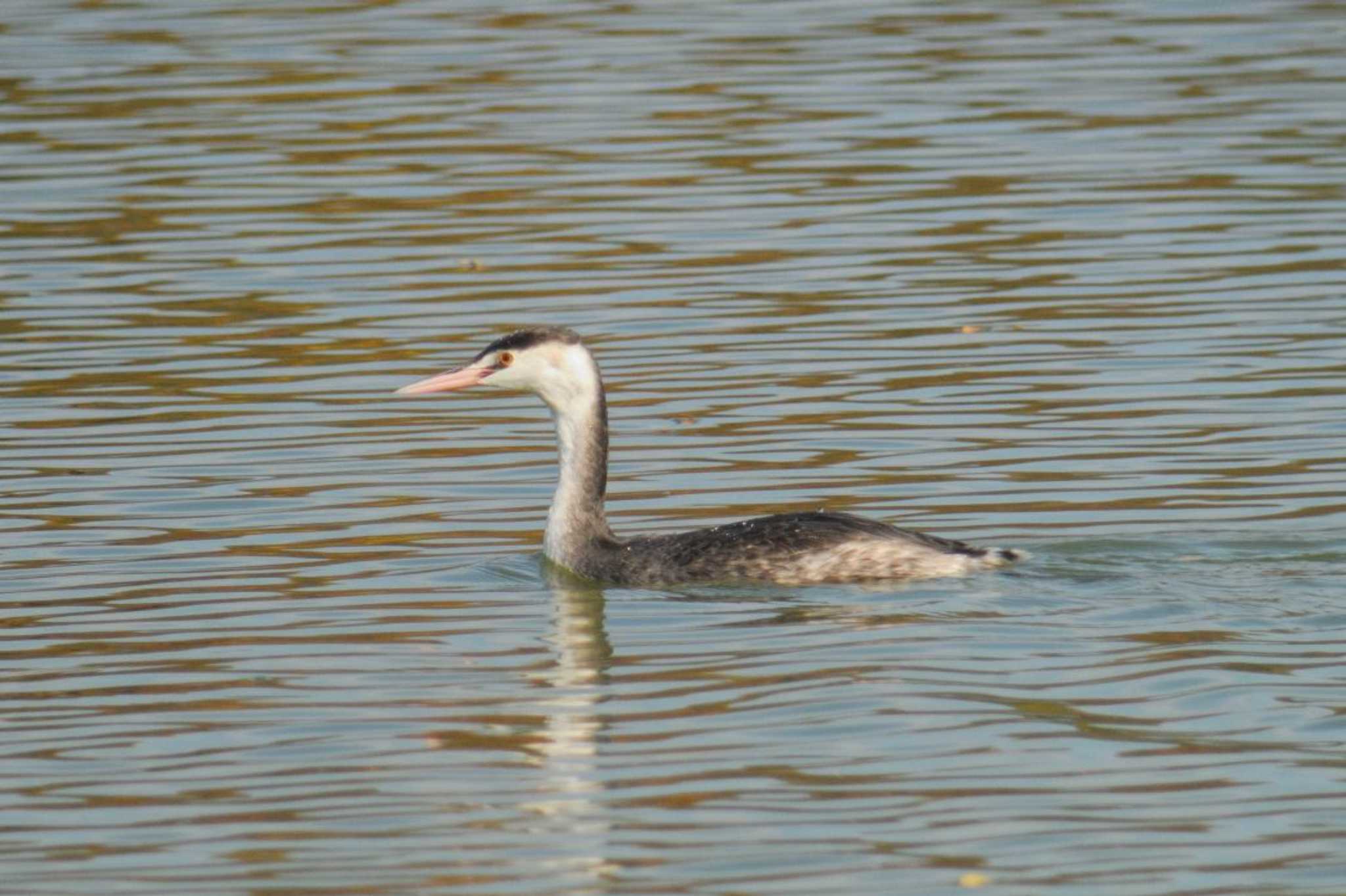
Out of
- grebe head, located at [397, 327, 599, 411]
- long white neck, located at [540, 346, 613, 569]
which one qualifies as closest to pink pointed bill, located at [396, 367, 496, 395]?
grebe head, located at [397, 327, 599, 411]

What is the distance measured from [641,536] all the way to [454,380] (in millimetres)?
1095

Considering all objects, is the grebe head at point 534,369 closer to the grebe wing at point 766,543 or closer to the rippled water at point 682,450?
the rippled water at point 682,450

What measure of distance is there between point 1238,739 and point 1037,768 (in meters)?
0.73

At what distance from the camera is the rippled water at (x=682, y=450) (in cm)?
822

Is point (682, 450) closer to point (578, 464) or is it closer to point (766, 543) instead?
point (578, 464)

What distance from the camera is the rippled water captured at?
822 cm

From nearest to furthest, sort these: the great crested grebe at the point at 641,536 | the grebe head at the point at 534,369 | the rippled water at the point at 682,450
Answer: the rippled water at the point at 682,450 < the great crested grebe at the point at 641,536 < the grebe head at the point at 534,369

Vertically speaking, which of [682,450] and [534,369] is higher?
[534,369]

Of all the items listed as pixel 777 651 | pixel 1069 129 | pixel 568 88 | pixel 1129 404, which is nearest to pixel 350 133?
pixel 568 88

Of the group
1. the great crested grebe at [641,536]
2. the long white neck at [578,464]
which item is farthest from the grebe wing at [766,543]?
the long white neck at [578,464]

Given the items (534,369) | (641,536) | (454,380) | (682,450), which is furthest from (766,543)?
(682,450)

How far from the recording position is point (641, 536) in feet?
40.1

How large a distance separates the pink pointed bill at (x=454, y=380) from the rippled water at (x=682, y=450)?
703 millimetres

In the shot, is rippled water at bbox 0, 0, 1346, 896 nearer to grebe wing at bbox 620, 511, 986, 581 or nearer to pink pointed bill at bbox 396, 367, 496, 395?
grebe wing at bbox 620, 511, 986, 581
